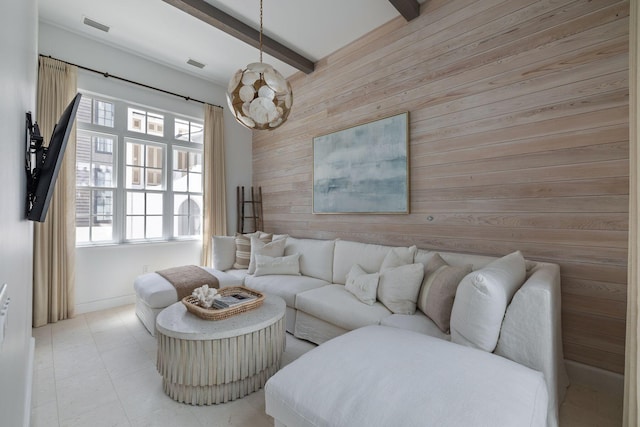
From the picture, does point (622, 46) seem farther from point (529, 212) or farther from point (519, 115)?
point (529, 212)

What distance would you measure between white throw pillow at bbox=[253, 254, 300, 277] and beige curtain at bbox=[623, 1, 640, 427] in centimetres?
269

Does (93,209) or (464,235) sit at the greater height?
(93,209)

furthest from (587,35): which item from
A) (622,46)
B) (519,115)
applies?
(519,115)

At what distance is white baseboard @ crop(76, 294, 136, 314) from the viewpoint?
3.44 m

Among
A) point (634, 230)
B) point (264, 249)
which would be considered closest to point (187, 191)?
point (264, 249)

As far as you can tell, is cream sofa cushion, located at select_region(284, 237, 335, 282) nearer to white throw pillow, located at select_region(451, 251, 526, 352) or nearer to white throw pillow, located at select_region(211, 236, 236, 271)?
white throw pillow, located at select_region(211, 236, 236, 271)

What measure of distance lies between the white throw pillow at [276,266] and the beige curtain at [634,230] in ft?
8.84

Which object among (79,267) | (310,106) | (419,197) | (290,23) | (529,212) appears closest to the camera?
(529,212)

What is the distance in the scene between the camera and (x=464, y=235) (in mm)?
2617

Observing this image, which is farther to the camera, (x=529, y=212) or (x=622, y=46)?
(x=529, y=212)

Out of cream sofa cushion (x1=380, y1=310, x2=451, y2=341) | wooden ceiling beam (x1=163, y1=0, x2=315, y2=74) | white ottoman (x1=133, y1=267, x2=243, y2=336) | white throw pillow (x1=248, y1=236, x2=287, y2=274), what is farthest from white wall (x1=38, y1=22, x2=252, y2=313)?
cream sofa cushion (x1=380, y1=310, x2=451, y2=341)

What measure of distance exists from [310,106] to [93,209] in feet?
10.2

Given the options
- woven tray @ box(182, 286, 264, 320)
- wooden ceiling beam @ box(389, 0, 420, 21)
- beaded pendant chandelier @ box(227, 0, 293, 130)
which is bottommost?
woven tray @ box(182, 286, 264, 320)

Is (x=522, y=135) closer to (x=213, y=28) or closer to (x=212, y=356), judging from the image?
(x=212, y=356)
